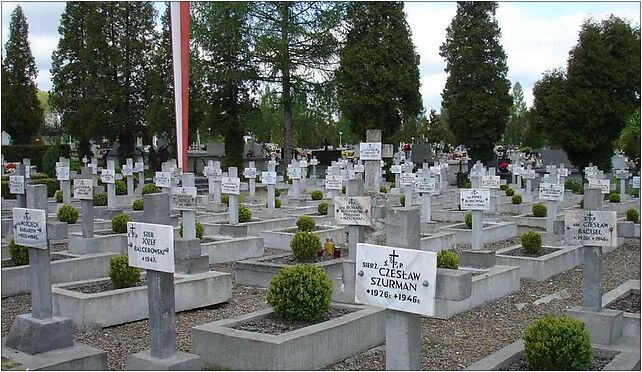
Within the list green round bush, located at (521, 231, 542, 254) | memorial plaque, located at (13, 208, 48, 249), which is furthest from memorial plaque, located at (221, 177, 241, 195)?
memorial plaque, located at (13, 208, 48, 249)

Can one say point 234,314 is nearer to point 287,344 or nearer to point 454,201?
point 287,344

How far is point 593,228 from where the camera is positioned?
24.7 feet

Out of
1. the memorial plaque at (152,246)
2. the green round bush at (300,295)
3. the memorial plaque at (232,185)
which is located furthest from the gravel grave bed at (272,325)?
the memorial plaque at (232,185)

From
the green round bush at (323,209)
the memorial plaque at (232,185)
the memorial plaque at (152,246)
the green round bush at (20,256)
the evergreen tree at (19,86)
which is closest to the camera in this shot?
the memorial plaque at (152,246)

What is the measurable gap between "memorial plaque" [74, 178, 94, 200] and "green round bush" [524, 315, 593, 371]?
8486 millimetres

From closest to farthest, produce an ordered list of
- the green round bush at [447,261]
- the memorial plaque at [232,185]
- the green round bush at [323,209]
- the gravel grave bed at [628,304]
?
the gravel grave bed at [628,304] < the green round bush at [447,261] < the memorial plaque at [232,185] < the green round bush at [323,209]

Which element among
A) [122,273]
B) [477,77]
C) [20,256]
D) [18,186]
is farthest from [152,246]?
[477,77]

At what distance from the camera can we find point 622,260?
13.8 metres

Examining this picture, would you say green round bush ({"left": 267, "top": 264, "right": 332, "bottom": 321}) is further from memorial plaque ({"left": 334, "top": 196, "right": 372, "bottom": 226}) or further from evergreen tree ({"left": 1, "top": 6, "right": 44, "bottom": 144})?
evergreen tree ({"left": 1, "top": 6, "right": 44, "bottom": 144})

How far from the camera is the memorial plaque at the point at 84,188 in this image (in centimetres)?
1221

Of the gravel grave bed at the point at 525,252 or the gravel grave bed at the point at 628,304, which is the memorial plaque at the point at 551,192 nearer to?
the gravel grave bed at the point at 525,252

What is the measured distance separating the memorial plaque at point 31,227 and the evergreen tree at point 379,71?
27.9 metres

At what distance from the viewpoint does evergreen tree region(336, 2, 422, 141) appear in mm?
34469

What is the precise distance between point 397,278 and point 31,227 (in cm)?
412
